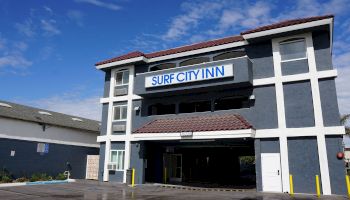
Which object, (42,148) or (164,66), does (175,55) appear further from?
(42,148)

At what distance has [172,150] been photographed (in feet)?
87.2

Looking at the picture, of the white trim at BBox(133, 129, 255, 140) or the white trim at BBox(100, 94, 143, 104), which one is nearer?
the white trim at BBox(133, 129, 255, 140)

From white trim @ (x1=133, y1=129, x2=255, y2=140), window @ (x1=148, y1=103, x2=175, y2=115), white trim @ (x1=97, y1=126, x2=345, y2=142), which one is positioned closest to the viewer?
white trim @ (x1=97, y1=126, x2=345, y2=142)

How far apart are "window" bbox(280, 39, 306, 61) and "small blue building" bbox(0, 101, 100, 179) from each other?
21688 mm

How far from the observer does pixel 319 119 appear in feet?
59.6

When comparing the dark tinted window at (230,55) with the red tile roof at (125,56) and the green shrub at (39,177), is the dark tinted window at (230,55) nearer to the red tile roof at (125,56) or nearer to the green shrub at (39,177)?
the red tile roof at (125,56)

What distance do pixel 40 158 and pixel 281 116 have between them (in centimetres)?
2150

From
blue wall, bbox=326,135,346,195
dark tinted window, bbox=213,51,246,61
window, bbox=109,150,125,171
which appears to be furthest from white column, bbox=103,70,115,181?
blue wall, bbox=326,135,346,195

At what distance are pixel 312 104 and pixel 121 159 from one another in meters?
15.5

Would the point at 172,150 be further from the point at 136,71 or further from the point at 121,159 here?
the point at 136,71

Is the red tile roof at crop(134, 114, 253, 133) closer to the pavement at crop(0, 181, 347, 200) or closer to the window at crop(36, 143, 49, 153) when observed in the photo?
the pavement at crop(0, 181, 347, 200)

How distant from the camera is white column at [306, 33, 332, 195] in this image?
17375mm

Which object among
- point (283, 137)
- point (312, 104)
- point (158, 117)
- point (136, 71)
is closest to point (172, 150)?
point (158, 117)

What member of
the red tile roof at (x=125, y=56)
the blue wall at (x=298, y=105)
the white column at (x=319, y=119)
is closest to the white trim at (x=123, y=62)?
the red tile roof at (x=125, y=56)
